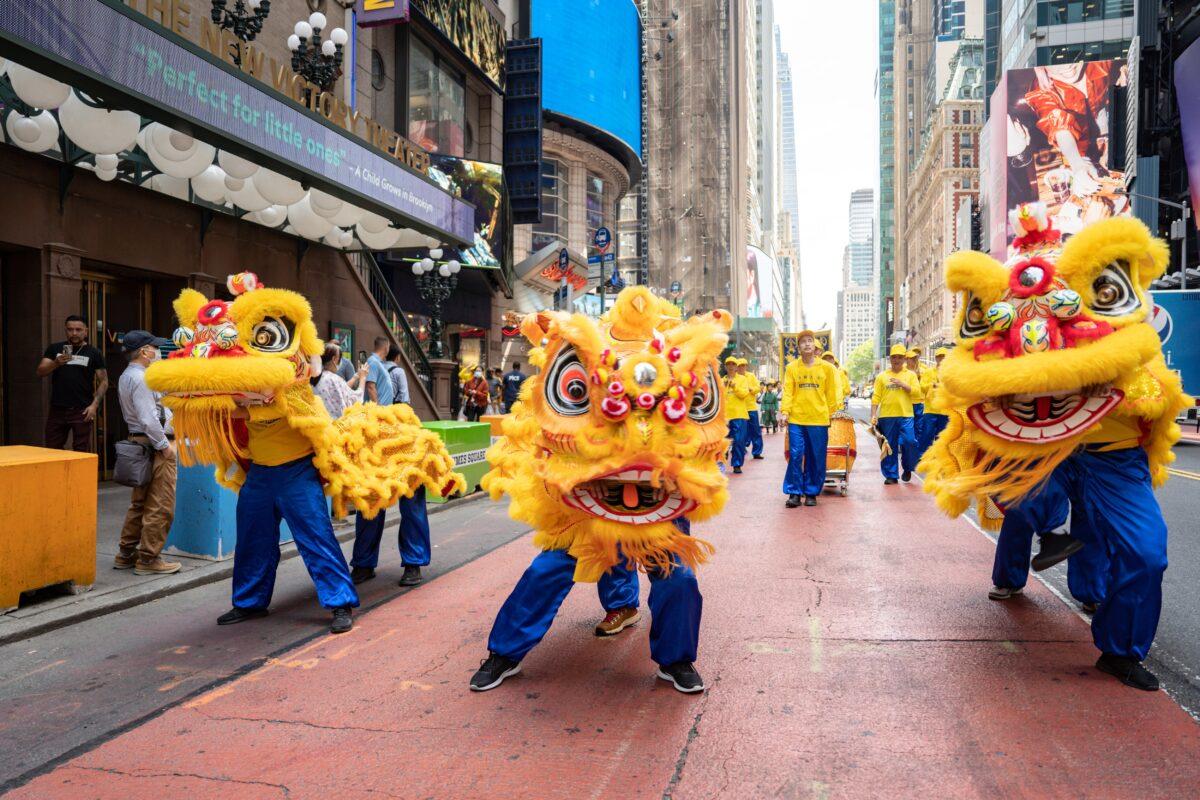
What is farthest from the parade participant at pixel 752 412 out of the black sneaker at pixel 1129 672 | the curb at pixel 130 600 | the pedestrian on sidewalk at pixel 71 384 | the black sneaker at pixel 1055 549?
the black sneaker at pixel 1129 672

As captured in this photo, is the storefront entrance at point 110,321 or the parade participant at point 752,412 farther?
the parade participant at point 752,412

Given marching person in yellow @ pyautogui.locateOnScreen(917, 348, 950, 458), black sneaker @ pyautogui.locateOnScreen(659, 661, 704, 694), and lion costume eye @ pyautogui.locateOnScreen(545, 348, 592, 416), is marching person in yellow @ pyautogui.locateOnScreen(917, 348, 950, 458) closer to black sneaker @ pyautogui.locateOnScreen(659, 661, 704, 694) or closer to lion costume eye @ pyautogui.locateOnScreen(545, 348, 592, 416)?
black sneaker @ pyautogui.locateOnScreen(659, 661, 704, 694)

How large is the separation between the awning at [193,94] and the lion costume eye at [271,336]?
3.87m

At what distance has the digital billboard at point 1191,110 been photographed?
32875 mm

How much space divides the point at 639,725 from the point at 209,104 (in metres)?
8.32

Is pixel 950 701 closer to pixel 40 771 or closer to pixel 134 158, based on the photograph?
pixel 40 771

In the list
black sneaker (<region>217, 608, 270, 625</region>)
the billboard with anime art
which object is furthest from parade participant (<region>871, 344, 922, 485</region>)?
the billboard with anime art

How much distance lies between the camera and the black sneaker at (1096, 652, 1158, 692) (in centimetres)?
363

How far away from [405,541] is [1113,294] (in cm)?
468

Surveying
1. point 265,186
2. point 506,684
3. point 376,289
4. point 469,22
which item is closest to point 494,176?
point 469,22

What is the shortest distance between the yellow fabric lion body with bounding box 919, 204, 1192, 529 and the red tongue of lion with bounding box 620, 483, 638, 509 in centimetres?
177

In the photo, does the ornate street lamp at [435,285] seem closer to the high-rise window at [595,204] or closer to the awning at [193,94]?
the awning at [193,94]

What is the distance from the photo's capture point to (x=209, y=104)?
8766 mm

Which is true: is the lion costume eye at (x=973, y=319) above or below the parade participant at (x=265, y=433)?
above
